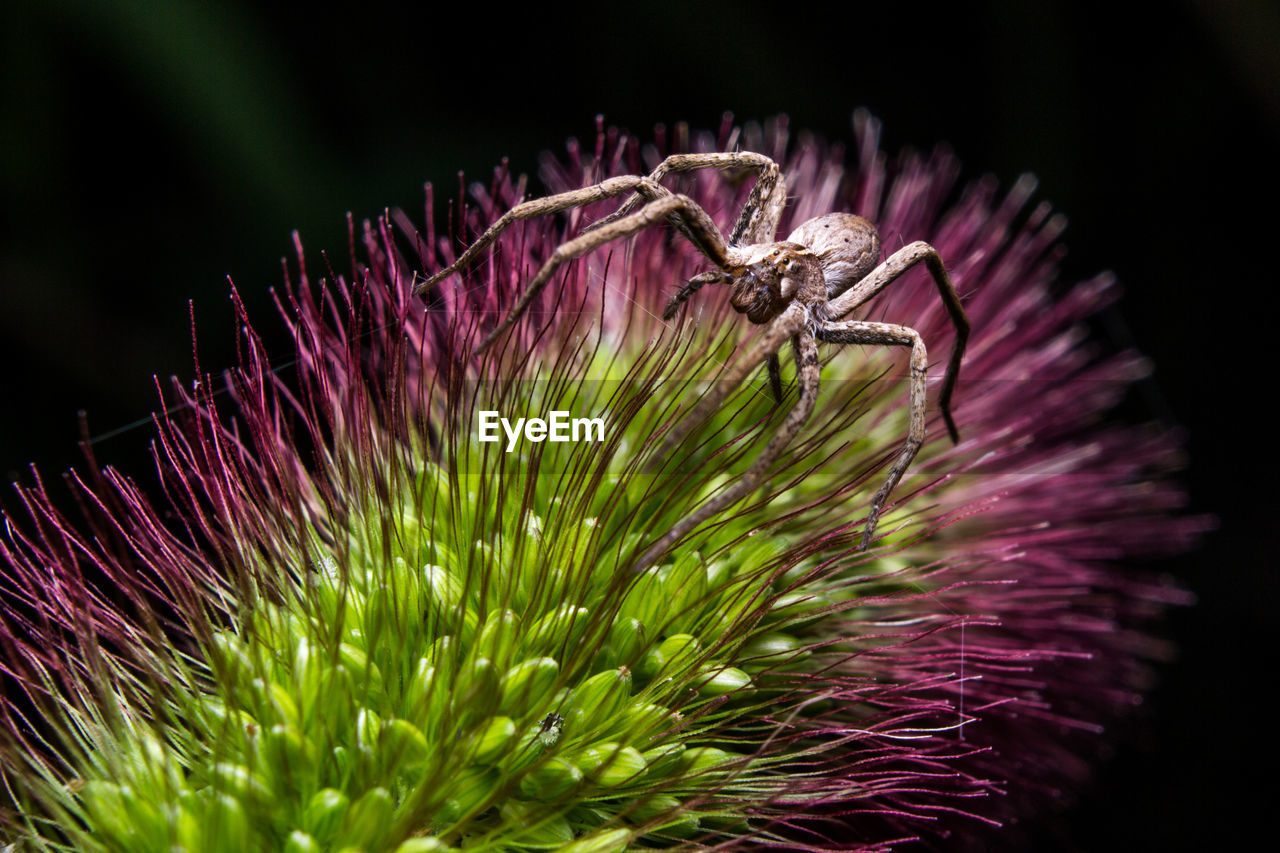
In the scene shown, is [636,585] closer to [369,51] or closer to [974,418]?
[974,418]

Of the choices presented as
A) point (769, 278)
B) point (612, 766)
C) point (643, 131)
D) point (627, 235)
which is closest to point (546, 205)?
point (627, 235)

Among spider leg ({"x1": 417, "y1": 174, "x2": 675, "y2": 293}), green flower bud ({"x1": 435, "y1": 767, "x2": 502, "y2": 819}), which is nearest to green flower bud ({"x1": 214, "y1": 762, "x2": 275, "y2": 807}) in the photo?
green flower bud ({"x1": 435, "y1": 767, "x2": 502, "y2": 819})

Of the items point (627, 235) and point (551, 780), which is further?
point (627, 235)

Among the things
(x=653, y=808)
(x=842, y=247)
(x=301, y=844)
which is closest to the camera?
(x=301, y=844)

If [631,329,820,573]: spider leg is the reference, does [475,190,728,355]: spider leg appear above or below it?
above

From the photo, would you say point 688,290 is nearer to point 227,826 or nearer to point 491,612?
point 491,612

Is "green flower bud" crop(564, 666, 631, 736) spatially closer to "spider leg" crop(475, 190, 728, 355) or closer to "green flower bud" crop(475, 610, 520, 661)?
"green flower bud" crop(475, 610, 520, 661)

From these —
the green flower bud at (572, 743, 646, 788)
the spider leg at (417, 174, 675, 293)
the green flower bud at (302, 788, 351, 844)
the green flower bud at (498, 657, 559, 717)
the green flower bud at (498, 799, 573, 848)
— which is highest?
the spider leg at (417, 174, 675, 293)
